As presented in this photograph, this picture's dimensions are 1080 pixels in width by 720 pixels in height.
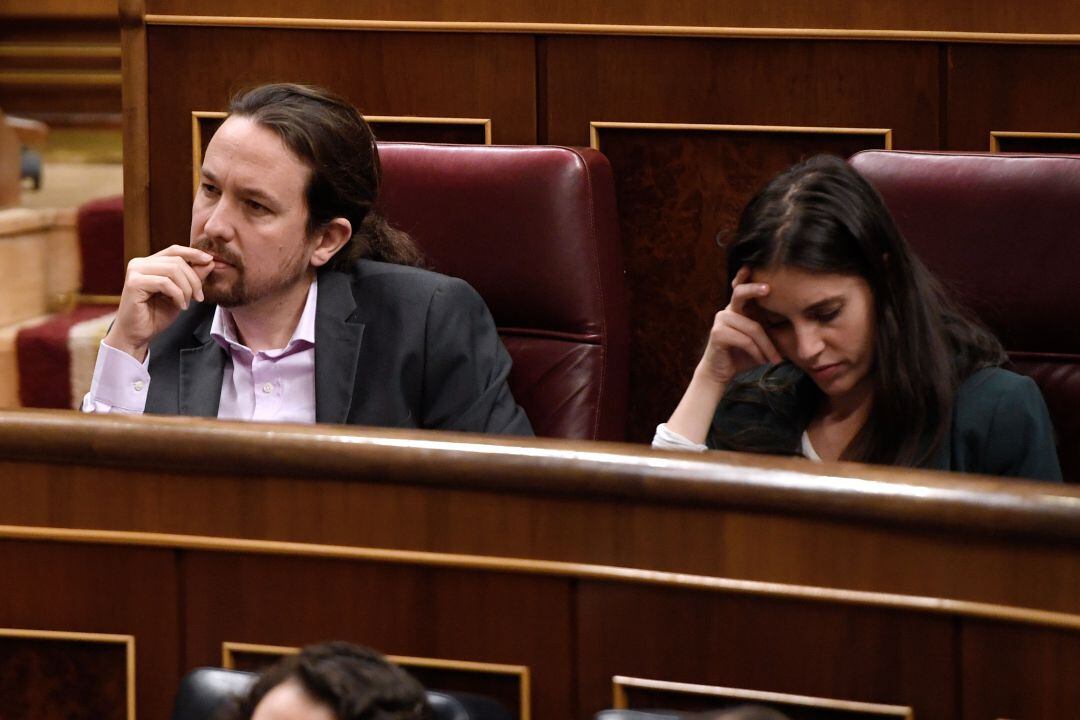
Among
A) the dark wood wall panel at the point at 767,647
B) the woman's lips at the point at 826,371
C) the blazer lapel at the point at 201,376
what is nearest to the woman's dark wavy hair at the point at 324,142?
the blazer lapel at the point at 201,376

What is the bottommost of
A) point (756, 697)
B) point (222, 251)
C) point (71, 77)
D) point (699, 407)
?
point (756, 697)

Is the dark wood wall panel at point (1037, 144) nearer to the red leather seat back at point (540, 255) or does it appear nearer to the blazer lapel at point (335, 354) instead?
the red leather seat back at point (540, 255)

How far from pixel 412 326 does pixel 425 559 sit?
345mm

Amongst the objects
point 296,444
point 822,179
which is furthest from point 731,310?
point 296,444

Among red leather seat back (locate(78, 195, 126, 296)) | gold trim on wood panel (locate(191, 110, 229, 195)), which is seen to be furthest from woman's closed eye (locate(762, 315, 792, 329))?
red leather seat back (locate(78, 195, 126, 296))

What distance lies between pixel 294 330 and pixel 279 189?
94mm

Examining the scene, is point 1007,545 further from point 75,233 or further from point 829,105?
point 75,233

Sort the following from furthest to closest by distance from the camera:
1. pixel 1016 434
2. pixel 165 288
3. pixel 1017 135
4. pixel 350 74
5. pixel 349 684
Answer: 1. pixel 350 74
2. pixel 1017 135
3. pixel 165 288
4. pixel 1016 434
5. pixel 349 684

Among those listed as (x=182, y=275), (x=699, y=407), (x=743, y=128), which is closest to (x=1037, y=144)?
(x=743, y=128)

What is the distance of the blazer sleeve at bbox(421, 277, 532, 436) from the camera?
36.8 inches

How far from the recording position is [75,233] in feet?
6.06

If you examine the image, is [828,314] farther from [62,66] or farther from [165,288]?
[62,66]

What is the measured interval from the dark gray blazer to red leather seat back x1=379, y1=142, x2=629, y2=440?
0.03m

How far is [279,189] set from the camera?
94 centimetres
